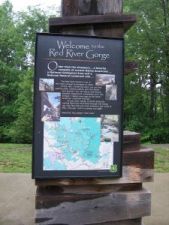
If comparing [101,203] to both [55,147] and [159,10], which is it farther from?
[159,10]

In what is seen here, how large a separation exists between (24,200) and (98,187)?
212 cm

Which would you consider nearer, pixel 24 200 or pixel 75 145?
pixel 75 145

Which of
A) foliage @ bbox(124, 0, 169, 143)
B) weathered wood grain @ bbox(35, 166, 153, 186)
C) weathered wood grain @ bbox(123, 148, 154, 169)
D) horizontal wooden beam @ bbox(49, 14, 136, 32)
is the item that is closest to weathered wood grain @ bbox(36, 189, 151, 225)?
weathered wood grain @ bbox(35, 166, 153, 186)

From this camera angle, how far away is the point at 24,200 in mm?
6086

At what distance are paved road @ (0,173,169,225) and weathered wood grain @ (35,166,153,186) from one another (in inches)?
43.7

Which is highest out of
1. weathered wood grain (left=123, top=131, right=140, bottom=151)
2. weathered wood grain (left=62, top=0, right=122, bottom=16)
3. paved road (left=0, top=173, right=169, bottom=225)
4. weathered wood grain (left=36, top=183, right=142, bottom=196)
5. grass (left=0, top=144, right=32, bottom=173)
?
weathered wood grain (left=62, top=0, right=122, bottom=16)

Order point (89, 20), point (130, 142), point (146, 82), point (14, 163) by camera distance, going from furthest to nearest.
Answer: point (146, 82) → point (14, 163) → point (130, 142) → point (89, 20)

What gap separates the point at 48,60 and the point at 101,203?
132 centimetres

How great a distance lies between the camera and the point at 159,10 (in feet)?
62.8

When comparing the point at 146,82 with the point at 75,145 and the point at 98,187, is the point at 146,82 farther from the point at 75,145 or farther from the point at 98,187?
the point at 75,145

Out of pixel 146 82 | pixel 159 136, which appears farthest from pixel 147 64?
pixel 159 136

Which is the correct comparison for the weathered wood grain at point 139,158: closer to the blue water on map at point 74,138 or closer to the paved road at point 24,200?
the blue water on map at point 74,138

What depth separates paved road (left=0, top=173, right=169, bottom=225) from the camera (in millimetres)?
5274

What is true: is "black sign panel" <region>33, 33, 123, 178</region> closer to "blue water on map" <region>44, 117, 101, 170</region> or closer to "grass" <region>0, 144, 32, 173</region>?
"blue water on map" <region>44, 117, 101, 170</region>
